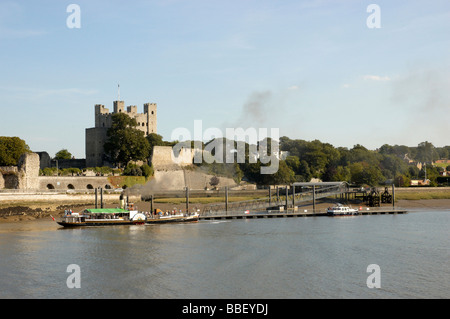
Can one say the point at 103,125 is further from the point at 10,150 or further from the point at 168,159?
the point at 10,150

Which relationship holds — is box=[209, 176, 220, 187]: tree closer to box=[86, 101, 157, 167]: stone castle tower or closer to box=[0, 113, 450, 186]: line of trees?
box=[0, 113, 450, 186]: line of trees

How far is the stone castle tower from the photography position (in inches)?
3738

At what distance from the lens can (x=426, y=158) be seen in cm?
17788

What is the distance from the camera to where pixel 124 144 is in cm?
8981

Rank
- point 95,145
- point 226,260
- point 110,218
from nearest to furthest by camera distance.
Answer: point 226,260, point 110,218, point 95,145

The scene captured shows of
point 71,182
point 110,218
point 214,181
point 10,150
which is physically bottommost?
point 110,218

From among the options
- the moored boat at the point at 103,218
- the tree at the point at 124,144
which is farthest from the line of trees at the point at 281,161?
the moored boat at the point at 103,218

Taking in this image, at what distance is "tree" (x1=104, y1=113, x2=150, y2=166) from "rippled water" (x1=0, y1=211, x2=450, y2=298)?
127 ft

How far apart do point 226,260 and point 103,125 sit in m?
71.5

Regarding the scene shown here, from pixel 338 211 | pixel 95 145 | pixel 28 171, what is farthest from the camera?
pixel 95 145

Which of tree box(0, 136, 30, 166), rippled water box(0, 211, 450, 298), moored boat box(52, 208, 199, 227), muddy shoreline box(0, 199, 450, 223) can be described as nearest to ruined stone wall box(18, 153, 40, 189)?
muddy shoreline box(0, 199, 450, 223)

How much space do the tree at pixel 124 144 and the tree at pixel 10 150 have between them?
52.7 feet

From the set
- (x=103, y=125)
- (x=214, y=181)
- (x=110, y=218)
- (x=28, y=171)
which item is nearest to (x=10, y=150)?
(x=28, y=171)
